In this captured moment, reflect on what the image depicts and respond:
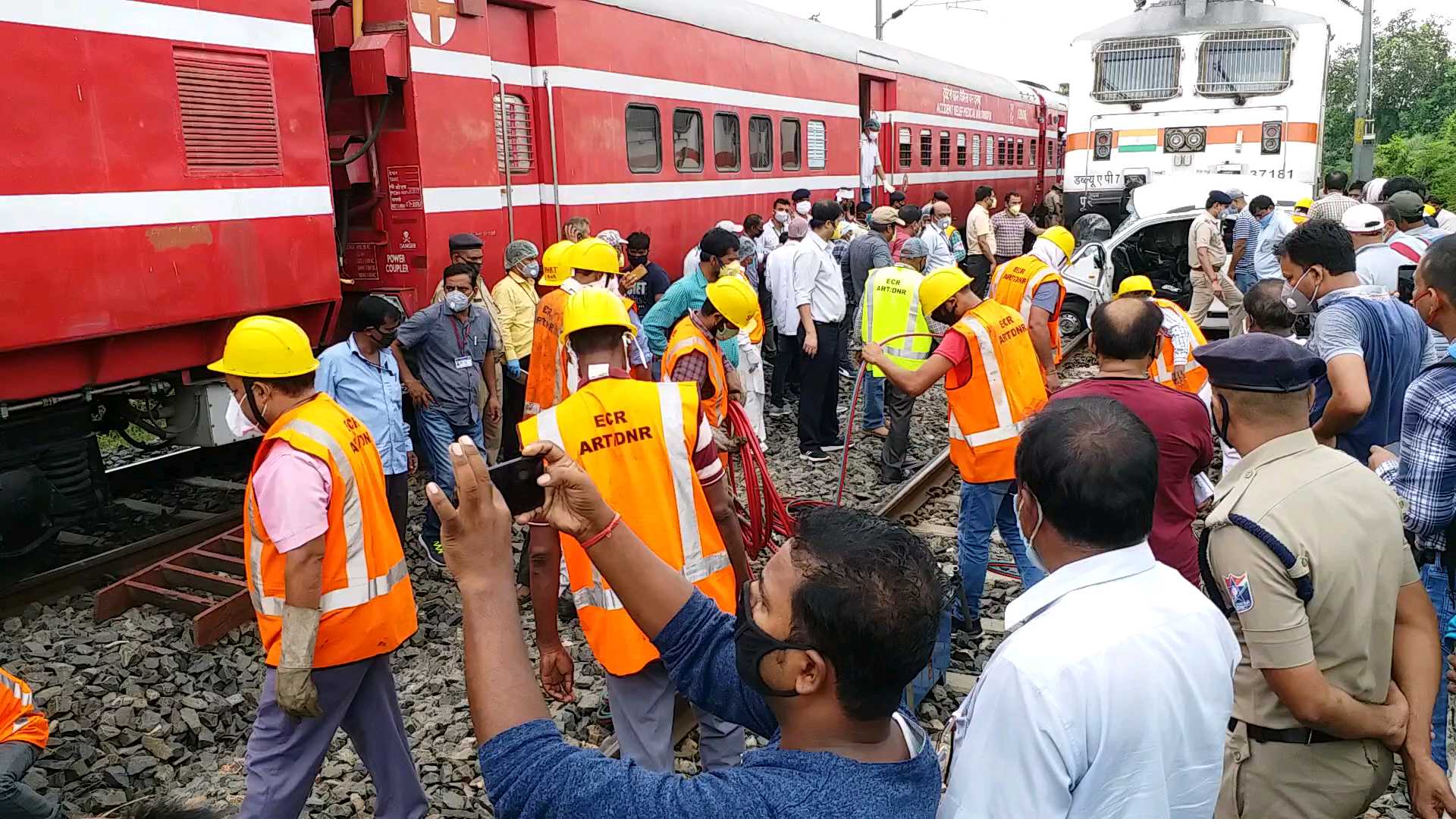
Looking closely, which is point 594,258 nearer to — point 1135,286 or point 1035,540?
point 1135,286

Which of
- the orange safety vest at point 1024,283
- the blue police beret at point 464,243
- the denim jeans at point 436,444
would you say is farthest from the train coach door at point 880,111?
the denim jeans at point 436,444

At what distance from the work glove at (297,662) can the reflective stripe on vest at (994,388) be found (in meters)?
2.97

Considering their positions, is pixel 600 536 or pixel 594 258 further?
pixel 594 258

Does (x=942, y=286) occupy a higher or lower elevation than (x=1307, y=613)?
higher

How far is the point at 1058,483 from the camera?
1888 millimetres

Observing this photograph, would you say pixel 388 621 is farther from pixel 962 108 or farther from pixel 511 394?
pixel 962 108

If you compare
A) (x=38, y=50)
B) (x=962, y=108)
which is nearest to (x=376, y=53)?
(x=38, y=50)

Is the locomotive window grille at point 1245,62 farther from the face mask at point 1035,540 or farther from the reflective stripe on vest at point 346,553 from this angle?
the face mask at point 1035,540

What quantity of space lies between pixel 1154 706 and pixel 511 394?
7026 mm

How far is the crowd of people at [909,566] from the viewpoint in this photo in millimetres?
1538

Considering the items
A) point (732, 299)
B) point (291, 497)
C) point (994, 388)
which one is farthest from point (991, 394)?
point (291, 497)

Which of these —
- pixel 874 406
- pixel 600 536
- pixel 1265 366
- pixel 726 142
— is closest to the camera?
pixel 600 536

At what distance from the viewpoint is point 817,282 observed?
8.81 meters

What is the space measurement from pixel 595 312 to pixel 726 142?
8.50 metres
